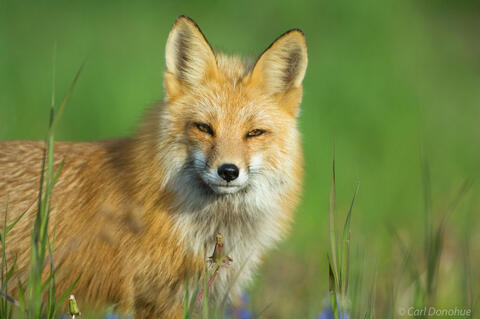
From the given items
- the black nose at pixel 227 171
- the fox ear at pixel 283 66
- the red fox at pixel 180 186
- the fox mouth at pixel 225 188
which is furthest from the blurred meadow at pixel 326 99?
the fox ear at pixel 283 66

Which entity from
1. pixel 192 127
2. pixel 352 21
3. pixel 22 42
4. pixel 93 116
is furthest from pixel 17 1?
pixel 192 127

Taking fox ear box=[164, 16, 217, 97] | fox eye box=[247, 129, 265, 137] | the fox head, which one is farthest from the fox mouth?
fox ear box=[164, 16, 217, 97]

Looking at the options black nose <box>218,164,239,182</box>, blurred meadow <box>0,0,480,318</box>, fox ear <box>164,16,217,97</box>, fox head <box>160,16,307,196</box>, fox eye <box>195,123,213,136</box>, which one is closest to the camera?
black nose <box>218,164,239,182</box>

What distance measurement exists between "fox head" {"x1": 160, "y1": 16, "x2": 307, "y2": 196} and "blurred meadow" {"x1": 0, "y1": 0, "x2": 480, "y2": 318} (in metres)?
1.29

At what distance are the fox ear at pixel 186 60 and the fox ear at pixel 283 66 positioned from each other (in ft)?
0.98

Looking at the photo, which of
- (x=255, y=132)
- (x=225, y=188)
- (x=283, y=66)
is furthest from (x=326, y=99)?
(x=225, y=188)

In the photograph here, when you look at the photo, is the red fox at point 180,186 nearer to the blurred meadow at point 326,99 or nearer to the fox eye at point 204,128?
the fox eye at point 204,128

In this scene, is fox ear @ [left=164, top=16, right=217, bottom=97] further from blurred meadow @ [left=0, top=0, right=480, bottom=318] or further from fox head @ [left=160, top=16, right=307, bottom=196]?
blurred meadow @ [left=0, top=0, right=480, bottom=318]

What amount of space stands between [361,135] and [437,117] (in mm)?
2310

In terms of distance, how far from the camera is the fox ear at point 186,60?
3.53 m

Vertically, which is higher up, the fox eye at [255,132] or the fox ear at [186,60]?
the fox ear at [186,60]

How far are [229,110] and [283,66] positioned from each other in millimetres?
537

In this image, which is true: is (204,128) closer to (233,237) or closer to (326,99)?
(233,237)

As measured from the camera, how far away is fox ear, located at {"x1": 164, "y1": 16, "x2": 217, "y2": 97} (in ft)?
11.6
